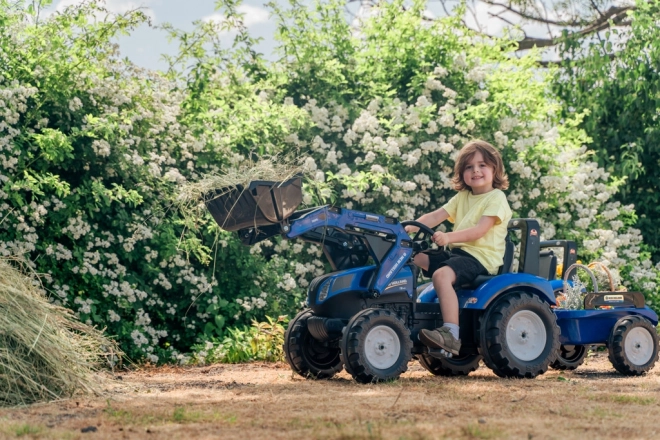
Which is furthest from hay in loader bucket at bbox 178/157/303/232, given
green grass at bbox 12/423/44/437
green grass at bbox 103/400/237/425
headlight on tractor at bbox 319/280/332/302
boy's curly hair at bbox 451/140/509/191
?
green grass at bbox 12/423/44/437

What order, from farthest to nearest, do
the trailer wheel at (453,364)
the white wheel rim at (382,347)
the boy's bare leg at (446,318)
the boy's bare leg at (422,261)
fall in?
the trailer wheel at (453,364)
the boy's bare leg at (422,261)
the boy's bare leg at (446,318)
the white wheel rim at (382,347)

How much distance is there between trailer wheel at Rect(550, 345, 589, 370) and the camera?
24.5ft

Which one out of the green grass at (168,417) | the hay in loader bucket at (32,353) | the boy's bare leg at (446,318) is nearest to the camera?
the green grass at (168,417)

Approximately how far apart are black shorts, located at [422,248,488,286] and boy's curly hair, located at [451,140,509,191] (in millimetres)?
557

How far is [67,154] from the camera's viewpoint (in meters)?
7.91

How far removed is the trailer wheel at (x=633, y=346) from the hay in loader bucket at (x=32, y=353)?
377cm

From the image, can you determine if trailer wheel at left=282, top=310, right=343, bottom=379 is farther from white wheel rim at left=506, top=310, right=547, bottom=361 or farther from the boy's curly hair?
the boy's curly hair

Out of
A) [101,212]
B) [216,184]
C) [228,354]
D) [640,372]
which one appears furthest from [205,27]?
[640,372]

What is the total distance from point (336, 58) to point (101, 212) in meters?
3.49

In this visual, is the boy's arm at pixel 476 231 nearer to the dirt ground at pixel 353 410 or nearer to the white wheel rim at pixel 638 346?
the dirt ground at pixel 353 410

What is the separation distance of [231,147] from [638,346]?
4424 mm

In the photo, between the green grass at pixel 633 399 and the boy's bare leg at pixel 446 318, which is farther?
the boy's bare leg at pixel 446 318

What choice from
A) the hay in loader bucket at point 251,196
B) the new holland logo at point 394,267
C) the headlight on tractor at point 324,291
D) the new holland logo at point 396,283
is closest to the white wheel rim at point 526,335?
the new holland logo at point 396,283

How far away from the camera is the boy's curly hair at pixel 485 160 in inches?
261
